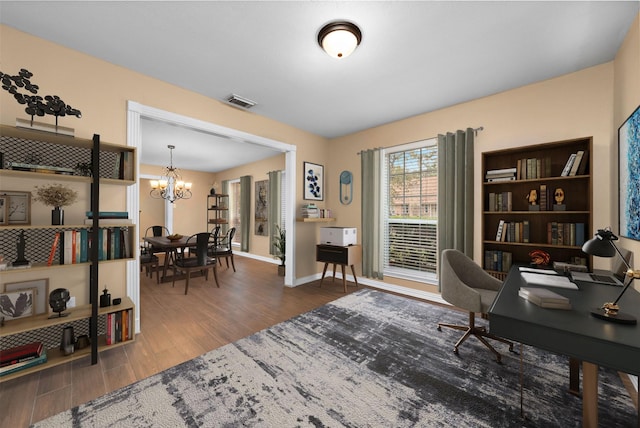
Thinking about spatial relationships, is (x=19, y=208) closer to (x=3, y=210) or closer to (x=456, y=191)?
(x=3, y=210)

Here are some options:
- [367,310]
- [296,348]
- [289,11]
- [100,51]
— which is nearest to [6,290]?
[100,51]

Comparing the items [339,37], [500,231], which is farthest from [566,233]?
[339,37]

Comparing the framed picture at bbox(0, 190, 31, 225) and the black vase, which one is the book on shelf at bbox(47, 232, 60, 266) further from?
the framed picture at bbox(0, 190, 31, 225)

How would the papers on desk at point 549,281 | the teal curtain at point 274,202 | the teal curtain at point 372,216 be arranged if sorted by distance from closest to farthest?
1. the papers on desk at point 549,281
2. the teal curtain at point 372,216
3. the teal curtain at point 274,202

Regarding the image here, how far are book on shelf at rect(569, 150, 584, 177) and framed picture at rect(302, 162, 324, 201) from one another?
11.0 feet

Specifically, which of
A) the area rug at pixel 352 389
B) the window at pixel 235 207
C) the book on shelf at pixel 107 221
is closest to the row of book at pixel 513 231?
the area rug at pixel 352 389

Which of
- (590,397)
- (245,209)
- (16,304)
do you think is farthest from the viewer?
(245,209)

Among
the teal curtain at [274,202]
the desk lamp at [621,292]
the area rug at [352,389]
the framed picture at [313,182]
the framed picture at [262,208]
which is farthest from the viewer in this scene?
the framed picture at [262,208]

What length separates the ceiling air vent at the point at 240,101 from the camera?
3071 millimetres

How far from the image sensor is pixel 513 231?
107 inches

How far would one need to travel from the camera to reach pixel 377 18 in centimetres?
183

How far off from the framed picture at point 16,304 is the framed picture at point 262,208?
4.65m

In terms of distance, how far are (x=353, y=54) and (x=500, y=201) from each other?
224 centimetres

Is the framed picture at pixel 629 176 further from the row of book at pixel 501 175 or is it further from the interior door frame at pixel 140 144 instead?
the interior door frame at pixel 140 144
